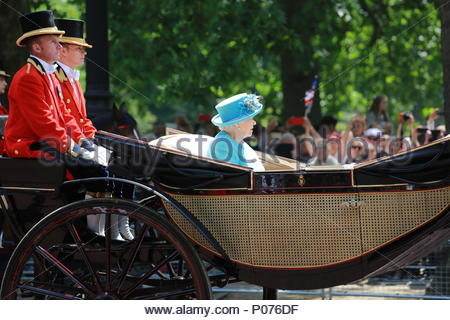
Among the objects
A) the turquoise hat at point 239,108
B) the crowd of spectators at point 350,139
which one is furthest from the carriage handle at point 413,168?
the crowd of spectators at point 350,139

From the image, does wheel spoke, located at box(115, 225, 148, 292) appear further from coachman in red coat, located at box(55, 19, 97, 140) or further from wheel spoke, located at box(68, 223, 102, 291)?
coachman in red coat, located at box(55, 19, 97, 140)

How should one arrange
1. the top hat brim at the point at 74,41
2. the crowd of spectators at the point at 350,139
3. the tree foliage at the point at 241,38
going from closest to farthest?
the top hat brim at the point at 74,41 → the crowd of spectators at the point at 350,139 → the tree foliage at the point at 241,38

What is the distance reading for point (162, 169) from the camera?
14.0 feet

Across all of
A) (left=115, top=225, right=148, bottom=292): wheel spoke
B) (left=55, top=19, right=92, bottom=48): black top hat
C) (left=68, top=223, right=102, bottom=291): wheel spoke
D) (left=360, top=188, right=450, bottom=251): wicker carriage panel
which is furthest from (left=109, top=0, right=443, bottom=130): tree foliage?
(left=360, top=188, right=450, bottom=251): wicker carriage panel

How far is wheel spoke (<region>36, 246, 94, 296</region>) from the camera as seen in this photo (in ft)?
13.6

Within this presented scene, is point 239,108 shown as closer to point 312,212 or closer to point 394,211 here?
point 312,212

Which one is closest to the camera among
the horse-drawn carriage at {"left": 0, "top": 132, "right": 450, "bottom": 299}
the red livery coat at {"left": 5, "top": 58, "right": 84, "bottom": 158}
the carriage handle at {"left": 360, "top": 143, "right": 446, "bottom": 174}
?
the carriage handle at {"left": 360, "top": 143, "right": 446, "bottom": 174}

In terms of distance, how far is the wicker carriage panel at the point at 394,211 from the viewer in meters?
3.94

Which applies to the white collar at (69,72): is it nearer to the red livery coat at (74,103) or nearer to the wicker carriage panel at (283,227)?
the red livery coat at (74,103)

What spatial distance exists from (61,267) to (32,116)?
2.90ft

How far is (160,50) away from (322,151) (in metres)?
5.11

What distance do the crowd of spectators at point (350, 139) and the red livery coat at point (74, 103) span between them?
10.8 ft
